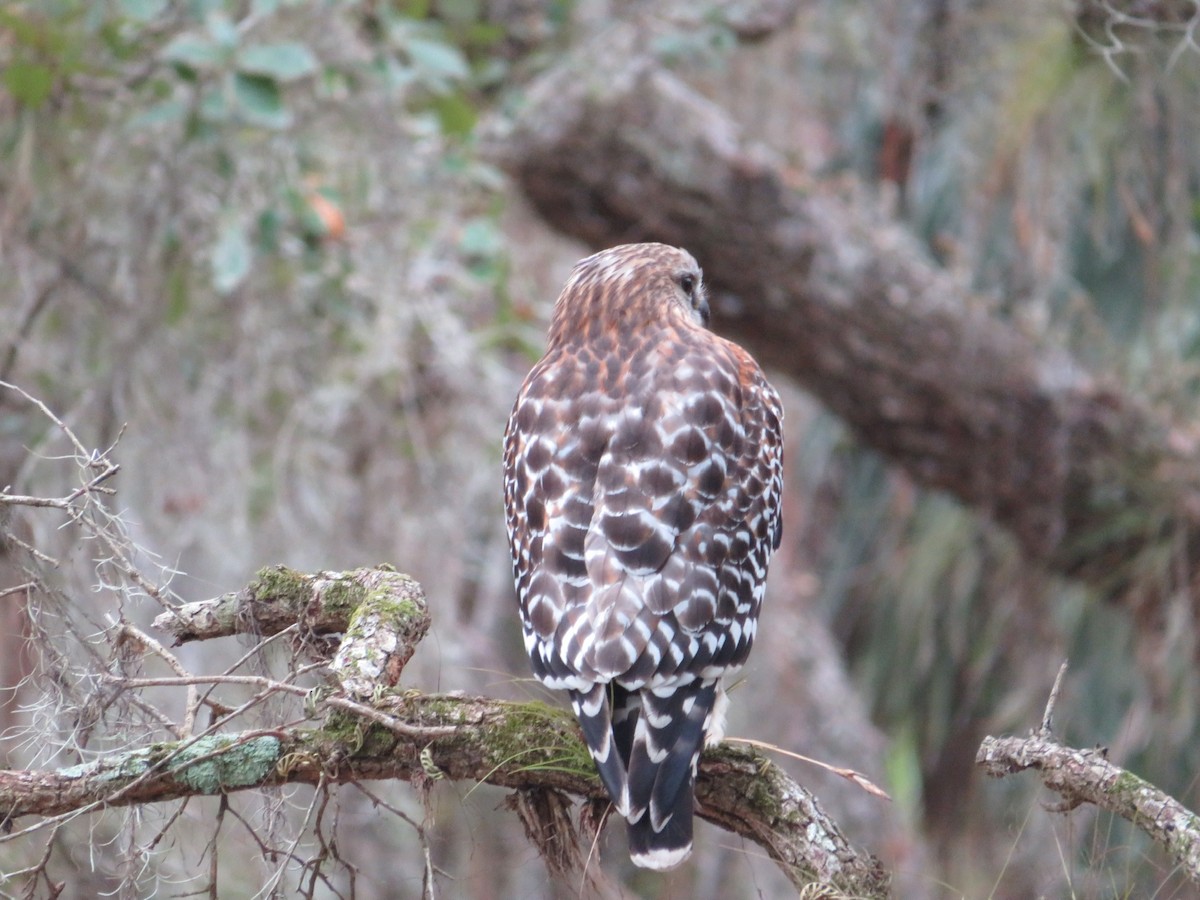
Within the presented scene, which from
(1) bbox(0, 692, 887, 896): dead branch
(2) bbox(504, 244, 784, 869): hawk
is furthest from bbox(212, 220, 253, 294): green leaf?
(1) bbox(0, 692, 887, 896): dead branch

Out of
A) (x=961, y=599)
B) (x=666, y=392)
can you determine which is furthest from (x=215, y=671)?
(x=961, y=599)

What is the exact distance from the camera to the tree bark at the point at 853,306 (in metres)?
5.41

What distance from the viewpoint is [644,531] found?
2688 millimetres

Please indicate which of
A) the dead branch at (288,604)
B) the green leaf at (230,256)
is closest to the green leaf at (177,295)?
the green leaf at (230,256)

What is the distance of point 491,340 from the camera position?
15.9 ft

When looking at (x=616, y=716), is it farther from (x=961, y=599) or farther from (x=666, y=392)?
(x=961, y=599)

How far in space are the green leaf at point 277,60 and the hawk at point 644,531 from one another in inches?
40.6

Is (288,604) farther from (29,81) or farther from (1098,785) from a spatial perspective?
(29,81)

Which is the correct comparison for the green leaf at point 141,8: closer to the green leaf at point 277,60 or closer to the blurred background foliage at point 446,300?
the blurred background foliage at point 446,300

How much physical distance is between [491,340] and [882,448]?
184cm

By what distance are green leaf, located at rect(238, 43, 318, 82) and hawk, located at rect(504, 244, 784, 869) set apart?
1.03m

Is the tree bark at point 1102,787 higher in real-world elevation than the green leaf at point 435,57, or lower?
higher

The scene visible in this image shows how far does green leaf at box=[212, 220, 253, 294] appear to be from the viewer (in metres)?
3.88

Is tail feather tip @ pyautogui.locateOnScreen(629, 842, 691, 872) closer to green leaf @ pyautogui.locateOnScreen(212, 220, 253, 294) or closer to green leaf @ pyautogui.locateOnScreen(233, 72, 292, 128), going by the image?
green leaf @ pyautogui.locateOnScreen(212, 220, 253, 294)
